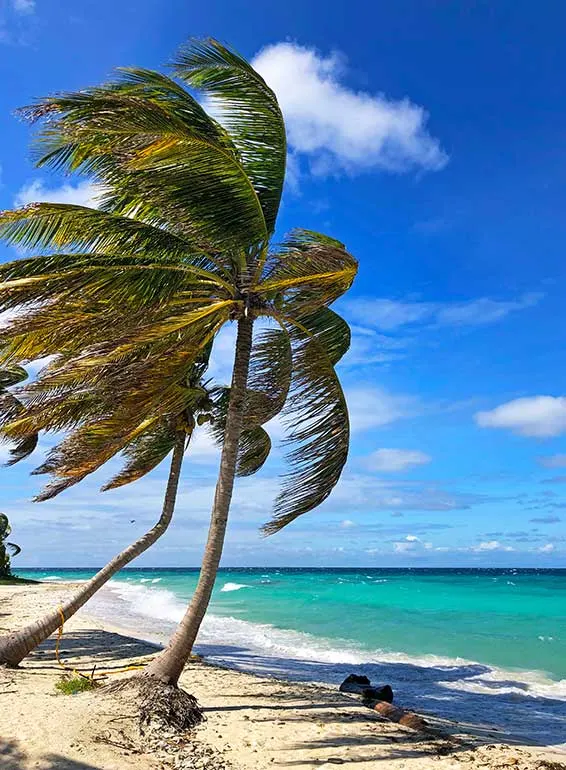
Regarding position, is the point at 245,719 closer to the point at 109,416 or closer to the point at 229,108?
the point at 109,416

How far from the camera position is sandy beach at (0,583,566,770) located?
238 inches

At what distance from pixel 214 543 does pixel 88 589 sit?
462 cm

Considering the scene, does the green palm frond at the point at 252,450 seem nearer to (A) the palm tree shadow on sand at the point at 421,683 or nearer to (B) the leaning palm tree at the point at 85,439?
(B) the leaning palm tree at the point at 85,439

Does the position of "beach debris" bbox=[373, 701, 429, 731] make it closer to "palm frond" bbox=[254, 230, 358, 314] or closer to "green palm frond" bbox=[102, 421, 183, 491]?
"palm frond" bbox=[254, 230, 358, 314]

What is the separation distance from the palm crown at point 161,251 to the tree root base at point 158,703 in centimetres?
250

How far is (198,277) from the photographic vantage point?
8273 mm

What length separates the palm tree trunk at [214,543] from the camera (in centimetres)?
758

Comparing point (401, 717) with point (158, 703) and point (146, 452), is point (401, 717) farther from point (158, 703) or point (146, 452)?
point (146, 452)

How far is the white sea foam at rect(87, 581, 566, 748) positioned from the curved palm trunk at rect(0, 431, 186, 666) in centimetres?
387

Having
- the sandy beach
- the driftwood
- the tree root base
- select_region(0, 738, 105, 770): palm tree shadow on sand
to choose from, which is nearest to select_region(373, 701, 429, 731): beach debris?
the driftwood

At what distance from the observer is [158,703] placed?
709 cm

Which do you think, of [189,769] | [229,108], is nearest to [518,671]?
[189,769]

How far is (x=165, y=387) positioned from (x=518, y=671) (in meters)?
12.7

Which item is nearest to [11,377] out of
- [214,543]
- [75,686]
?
[75,686]
